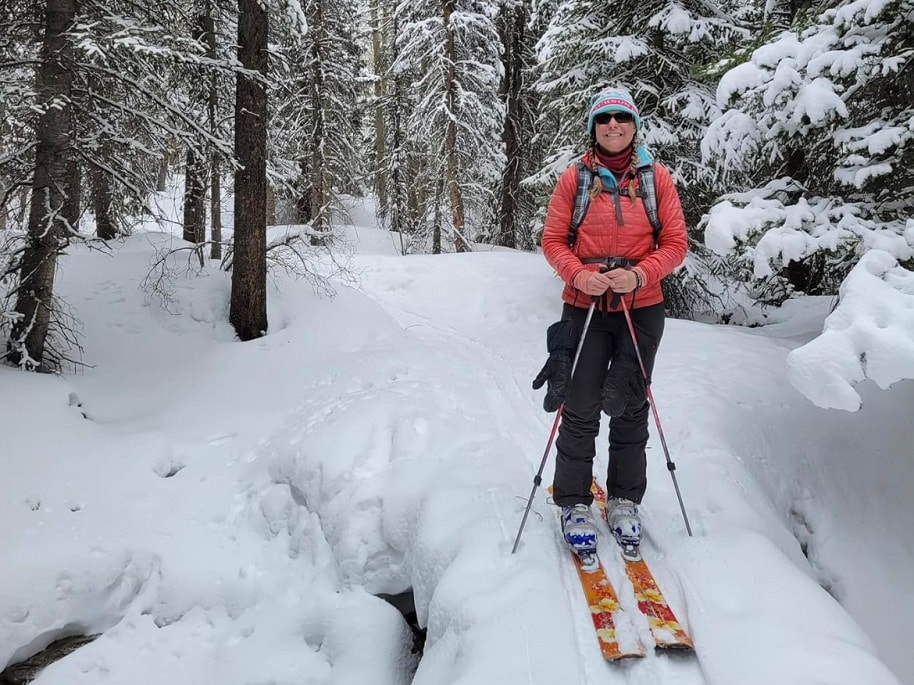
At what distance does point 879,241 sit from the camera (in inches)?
199

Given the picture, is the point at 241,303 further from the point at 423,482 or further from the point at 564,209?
the point at 564,209

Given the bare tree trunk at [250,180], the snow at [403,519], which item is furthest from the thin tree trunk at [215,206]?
the snow at [403,519]

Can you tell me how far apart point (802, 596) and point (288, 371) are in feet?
19.9

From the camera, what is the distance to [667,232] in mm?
3477

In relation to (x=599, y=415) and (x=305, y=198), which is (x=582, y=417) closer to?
(x=599, y=415)

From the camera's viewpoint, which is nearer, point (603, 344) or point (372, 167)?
point (603, 344)

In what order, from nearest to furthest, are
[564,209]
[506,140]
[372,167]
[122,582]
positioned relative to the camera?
[564,209] → [122,582] → [506,140] → [372,167]

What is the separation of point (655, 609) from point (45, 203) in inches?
281

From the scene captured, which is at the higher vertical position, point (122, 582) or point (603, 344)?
point (603, 344)

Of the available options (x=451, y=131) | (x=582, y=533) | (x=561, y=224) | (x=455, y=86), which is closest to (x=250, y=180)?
(x=561, y=224)

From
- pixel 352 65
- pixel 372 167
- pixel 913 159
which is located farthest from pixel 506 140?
pixel 913 159

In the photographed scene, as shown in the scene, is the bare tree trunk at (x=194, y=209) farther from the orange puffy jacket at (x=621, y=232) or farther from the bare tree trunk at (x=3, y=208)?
the orange puffy jacket at (x=621, y=232)

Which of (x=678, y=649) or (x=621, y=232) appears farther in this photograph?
(x=621, y=232)

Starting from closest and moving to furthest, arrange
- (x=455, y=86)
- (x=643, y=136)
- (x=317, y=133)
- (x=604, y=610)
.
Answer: (x=604, y=610) → (x=643, y=136) → (x=455, y=86) → (x=317, y=133)
